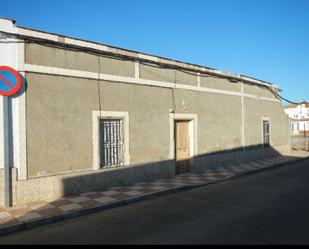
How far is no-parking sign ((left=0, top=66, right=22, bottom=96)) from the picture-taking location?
6.45 metres

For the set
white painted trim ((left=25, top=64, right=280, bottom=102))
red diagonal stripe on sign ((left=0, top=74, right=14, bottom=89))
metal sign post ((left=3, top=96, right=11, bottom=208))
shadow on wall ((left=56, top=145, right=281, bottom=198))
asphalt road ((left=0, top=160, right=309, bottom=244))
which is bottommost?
asphalt road ((left=0, top=160, right=309, bottom=244))

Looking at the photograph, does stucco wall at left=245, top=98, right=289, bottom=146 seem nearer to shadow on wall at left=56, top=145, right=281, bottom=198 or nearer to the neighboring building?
shadow on wall at left=56, top=145, right=281, bottom=198

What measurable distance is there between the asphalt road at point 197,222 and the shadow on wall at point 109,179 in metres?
0.65

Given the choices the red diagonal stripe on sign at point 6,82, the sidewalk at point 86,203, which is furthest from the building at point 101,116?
the sidewalk at point 86,203

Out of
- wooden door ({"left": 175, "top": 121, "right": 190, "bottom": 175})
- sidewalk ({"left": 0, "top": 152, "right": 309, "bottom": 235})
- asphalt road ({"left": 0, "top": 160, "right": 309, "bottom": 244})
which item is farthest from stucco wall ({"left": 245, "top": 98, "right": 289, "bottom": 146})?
asphalt road ({"left": 0, "top": 160, "right": 309, "bottom": 244})

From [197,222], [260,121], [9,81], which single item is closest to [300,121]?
[260,121]

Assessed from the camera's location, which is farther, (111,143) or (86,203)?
(111,143)

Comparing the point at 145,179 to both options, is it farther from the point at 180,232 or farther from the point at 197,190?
the point at 180,232

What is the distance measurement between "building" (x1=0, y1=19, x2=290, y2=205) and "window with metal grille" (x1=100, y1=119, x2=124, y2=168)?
0.03 metres

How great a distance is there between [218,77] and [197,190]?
241 inches

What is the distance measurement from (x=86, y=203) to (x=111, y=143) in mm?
2374

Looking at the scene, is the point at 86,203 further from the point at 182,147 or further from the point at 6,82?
the point at 182,147

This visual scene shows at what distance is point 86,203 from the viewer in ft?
21.9

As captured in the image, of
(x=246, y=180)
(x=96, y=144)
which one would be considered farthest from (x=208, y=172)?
(x=96, y=144)
